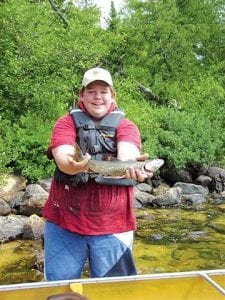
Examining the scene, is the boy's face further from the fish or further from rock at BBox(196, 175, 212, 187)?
rock at BBox(196, 175, 212, 187)

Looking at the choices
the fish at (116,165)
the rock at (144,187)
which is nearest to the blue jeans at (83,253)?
the fish at (116,165)

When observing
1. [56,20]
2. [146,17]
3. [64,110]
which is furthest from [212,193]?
[146,17]

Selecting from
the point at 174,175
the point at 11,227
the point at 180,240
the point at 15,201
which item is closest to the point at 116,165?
the point at 11,227

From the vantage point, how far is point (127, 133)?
347 centimetres

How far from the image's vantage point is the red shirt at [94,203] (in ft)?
11.2

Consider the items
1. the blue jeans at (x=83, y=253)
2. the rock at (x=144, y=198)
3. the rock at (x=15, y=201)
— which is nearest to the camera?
the blue jeans at (x=83, y=253)

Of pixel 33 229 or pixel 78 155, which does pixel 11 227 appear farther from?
pixel 78 155

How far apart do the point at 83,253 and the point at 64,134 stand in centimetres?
87

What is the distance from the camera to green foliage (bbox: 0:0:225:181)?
15.6 metres

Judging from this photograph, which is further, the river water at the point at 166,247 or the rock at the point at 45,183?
the rock at the point at 45,183

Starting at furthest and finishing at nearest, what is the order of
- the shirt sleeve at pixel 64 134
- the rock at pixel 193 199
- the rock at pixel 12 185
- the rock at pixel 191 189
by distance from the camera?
the rock at pixel 191 189, the rock at pixel 193 199, the rock at pixel 12 185, the shirt sleeve at pixel 64 134

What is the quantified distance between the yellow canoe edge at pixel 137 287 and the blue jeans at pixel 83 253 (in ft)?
0.26

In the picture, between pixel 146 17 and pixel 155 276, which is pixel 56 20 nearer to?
pixel 146 17

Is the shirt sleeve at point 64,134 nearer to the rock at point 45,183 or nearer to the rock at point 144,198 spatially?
the rock at point 45,183
